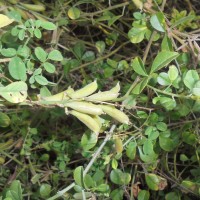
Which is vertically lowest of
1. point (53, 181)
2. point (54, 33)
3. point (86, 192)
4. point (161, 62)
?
point (53, 181)

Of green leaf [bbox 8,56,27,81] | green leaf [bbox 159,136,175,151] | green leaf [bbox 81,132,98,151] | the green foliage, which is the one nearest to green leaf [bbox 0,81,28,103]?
the green foliage

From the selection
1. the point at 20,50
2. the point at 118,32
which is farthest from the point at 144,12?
the point at 20,50

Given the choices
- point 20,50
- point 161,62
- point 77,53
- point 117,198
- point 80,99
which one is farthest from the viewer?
point 77,53

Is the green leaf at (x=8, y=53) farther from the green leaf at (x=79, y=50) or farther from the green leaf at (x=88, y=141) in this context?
the green leaf at (x=79, y=50)

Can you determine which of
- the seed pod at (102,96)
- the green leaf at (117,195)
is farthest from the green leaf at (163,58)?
the green leaf at (117,195)

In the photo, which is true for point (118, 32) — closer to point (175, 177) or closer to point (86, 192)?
point (175, 177)

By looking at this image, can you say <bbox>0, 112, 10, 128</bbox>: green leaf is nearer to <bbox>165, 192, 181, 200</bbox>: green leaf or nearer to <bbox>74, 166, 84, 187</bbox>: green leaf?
<bbox>74, 166, 84, 187</bbox>: green leaf
